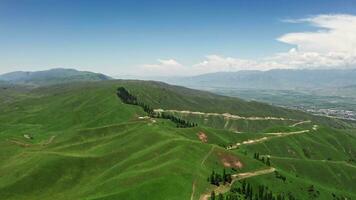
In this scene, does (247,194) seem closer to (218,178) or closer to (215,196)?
(218,178)

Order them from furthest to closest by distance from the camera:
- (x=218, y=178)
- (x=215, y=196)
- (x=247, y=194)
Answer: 1. (x=218, y=178)
2. (x=247, y=194)
3. (x=215, y=196)

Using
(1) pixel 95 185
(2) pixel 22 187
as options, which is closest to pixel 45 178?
(2) pixel 22 187

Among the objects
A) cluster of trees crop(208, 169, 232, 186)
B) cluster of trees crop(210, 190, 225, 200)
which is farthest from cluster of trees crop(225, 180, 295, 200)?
cluster of trees crop(208, 169, 232, 186)

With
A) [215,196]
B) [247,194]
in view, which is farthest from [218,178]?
[215,196]

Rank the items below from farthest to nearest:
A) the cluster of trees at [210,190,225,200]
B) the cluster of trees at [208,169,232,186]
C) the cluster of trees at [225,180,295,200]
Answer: the cluster of trees at [208,169,232,186] < the cluster of trees at [225,180,295,200] < the cluster of trees at [210,190,225,200]

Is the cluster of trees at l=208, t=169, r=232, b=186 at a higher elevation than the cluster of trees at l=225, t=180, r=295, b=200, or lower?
higher

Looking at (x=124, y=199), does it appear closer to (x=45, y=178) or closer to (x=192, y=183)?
(x=192, y=183)

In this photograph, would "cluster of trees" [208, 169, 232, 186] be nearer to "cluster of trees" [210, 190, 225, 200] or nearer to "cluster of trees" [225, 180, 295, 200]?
"cluster of trees" [225, 180, 295, 200]

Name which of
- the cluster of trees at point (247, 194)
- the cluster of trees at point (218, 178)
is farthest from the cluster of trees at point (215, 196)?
the cluster of trees at point (218, 178)

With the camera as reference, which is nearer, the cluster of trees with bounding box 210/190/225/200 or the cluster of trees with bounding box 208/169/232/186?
the cluster of trees with bounding box 210/190/225/200
